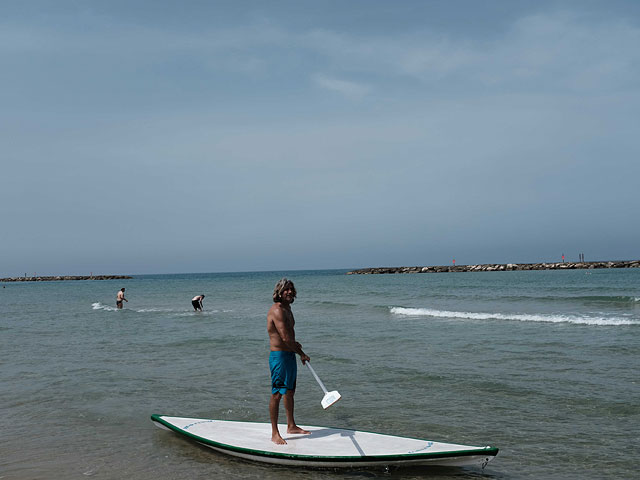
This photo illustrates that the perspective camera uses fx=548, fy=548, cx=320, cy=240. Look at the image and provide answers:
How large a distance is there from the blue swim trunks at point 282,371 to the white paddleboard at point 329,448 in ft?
1.95

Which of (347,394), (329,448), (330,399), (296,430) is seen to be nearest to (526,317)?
(347,394)

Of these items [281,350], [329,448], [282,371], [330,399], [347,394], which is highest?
[281,350]

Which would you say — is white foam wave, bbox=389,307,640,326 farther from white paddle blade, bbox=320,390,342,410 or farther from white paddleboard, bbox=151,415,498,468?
white paddleboard, bbox=151,415,498,468

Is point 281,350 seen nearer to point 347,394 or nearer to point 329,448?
point 329,448

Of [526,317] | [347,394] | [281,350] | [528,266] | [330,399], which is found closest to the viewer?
[281,350]

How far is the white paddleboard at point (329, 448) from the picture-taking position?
5.41 m

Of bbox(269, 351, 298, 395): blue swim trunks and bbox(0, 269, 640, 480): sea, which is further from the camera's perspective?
bbox(269, 351, 298, 395): blue swim trunks

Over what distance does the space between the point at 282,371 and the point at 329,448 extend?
0.95 m

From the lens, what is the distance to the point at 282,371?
6.05 metres

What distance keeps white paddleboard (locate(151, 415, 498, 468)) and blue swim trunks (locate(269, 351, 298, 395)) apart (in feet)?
1.95

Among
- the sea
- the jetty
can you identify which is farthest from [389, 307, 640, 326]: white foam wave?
the jetty

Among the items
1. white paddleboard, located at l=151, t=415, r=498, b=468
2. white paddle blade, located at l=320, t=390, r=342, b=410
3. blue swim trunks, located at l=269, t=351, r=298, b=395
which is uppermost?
blue swim trunks, located at l=269, t=351, r=298, b=395

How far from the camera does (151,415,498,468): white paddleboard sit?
5410mm

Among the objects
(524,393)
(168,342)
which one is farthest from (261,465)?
(168,342)
